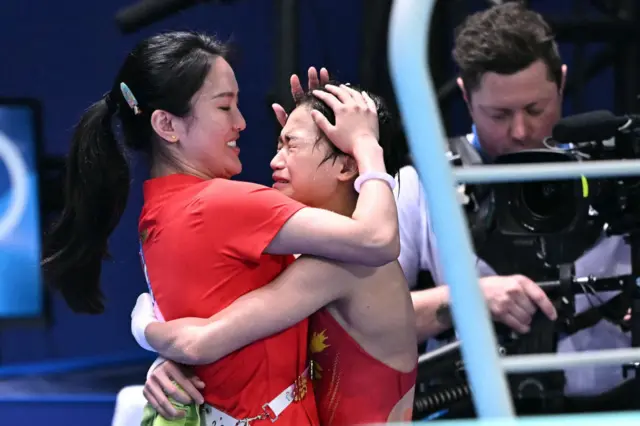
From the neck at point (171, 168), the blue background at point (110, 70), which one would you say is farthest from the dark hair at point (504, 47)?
the blue background at point (110, 70)

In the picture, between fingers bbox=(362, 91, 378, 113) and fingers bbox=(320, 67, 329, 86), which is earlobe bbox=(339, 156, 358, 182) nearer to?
fingers bbox=(362, 91, 378, 113)

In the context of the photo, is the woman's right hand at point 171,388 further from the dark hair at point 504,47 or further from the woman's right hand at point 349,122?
the dark hair at point 504,47

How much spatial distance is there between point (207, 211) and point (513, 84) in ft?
3.75

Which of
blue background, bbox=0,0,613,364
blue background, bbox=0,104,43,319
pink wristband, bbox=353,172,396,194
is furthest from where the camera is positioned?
blue background, bbox=0,0,613,364

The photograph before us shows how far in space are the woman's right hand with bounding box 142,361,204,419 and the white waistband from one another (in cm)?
4

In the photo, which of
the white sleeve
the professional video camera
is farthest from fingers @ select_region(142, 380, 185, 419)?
the white sleeve

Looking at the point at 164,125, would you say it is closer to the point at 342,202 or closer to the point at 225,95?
the point at 225,95

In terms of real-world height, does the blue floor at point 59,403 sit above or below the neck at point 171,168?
below

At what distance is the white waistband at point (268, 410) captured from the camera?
4.98ft

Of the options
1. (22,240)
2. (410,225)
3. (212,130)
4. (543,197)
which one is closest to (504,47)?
(410,225)

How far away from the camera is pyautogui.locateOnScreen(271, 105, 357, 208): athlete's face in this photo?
1.63m

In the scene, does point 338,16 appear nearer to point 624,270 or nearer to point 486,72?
point 486,72

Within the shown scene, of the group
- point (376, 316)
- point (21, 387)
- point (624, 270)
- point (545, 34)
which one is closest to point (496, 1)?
point (545, 34)

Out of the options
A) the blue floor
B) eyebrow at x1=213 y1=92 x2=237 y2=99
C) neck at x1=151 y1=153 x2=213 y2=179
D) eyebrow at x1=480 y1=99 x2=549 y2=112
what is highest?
eyebrow at x1=213 y1=92 x2=237 y2=99
